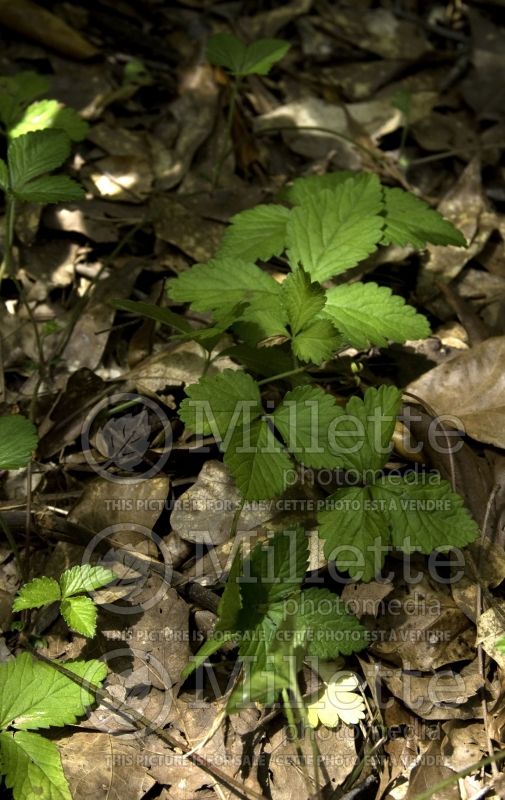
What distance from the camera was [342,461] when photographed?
1886 mm

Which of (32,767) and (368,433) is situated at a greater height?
(368,433)

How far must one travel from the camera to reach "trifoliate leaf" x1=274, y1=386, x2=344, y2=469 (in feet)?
6.18

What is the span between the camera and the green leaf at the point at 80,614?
1.82 m

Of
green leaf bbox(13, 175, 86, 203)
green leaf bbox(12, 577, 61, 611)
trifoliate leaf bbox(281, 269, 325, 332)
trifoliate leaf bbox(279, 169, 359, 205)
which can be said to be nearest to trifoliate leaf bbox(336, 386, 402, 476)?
trifoliate leaf bbox(281, 269, 325, 332)

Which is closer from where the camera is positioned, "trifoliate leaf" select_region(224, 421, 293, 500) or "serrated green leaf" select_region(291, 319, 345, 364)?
"trifoliate leaf" select_region(224, 421, 293, 500)

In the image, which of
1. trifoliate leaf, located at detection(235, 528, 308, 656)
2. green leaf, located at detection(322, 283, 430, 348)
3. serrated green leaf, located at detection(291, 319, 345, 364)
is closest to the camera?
trifoliate leaf, located at detection(235, 528, 308, 656)

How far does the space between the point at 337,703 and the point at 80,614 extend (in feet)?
2.29

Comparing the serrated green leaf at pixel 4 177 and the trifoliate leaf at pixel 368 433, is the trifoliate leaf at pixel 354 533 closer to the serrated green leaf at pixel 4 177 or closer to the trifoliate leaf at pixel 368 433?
the trifoliate leaf at pixel 368 433

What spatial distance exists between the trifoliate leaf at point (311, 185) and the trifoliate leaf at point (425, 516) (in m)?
1.20

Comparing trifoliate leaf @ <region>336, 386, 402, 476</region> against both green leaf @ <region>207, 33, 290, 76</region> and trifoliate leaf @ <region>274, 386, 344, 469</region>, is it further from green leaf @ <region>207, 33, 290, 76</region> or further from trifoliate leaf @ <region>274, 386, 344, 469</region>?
green leaf @ <region>207, 33, 290, 76</region>

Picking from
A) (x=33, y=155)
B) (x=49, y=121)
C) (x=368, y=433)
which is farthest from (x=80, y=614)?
(x=49, y=121)

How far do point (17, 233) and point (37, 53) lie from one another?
1.07 meters

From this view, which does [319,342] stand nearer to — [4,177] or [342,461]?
[342,461]

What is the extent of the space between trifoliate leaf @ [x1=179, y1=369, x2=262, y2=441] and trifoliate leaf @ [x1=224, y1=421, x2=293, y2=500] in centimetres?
3
